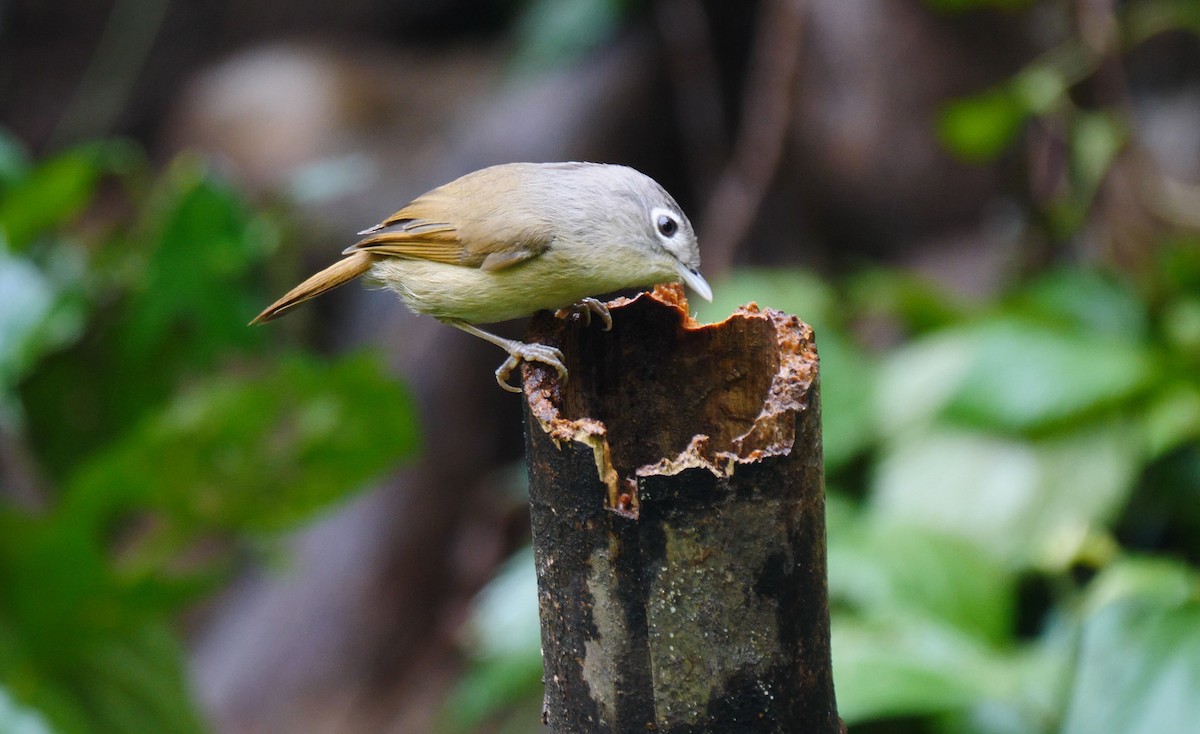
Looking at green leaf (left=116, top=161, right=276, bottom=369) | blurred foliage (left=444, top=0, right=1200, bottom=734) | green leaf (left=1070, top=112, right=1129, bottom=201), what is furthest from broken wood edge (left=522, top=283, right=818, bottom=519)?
green leaf (left=1070, top=112, right=1129, bottom=201)

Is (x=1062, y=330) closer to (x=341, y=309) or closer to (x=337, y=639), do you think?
(x=337, y=639)

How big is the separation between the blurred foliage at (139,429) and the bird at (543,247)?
1.25 meters

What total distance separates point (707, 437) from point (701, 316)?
11.7ft

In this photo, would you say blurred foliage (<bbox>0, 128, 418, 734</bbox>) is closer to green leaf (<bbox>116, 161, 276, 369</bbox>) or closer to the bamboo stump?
green leaf (<bbox>116, 161, 276, 369</bbox>)

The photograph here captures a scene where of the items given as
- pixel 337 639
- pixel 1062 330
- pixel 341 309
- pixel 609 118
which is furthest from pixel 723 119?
pixel 337 639

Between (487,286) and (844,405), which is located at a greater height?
(844,405)

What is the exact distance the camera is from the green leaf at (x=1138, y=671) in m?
2.93

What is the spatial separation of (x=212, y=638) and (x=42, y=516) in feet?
12.8

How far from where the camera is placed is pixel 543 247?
2398 millimetres

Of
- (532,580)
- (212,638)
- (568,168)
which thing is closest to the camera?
(568,168)

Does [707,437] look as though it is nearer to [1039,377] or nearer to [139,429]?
[139,429]

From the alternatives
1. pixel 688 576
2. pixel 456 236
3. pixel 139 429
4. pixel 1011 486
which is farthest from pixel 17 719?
pixel 1011 486

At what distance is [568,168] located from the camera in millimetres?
2516

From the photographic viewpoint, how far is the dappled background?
11.9ft
